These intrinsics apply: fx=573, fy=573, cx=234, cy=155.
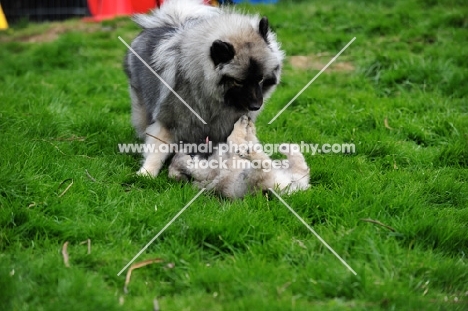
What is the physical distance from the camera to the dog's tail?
409 cm

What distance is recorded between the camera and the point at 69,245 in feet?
9.22

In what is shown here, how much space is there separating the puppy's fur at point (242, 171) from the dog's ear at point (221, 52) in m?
0.42

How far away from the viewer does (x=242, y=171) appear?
331cm

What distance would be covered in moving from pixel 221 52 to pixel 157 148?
0.84m

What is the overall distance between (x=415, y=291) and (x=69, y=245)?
1.64 m

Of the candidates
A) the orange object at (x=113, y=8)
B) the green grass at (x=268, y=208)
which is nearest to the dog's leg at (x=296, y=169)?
the green grass at (x=268, y=208)

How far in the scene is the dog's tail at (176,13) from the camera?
4086mm

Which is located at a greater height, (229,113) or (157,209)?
(229,113)

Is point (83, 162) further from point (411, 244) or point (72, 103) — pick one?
point (411, 244)

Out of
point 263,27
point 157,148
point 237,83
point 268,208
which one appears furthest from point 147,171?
point 263,27

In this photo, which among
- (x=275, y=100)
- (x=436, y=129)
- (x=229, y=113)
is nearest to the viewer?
(x=229, y=113)

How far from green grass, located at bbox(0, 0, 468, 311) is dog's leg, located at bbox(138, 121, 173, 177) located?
0.15m

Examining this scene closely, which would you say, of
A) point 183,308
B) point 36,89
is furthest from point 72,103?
point 183,308

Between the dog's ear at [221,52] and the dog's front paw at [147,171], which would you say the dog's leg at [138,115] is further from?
the dog's ear at [221,52]
